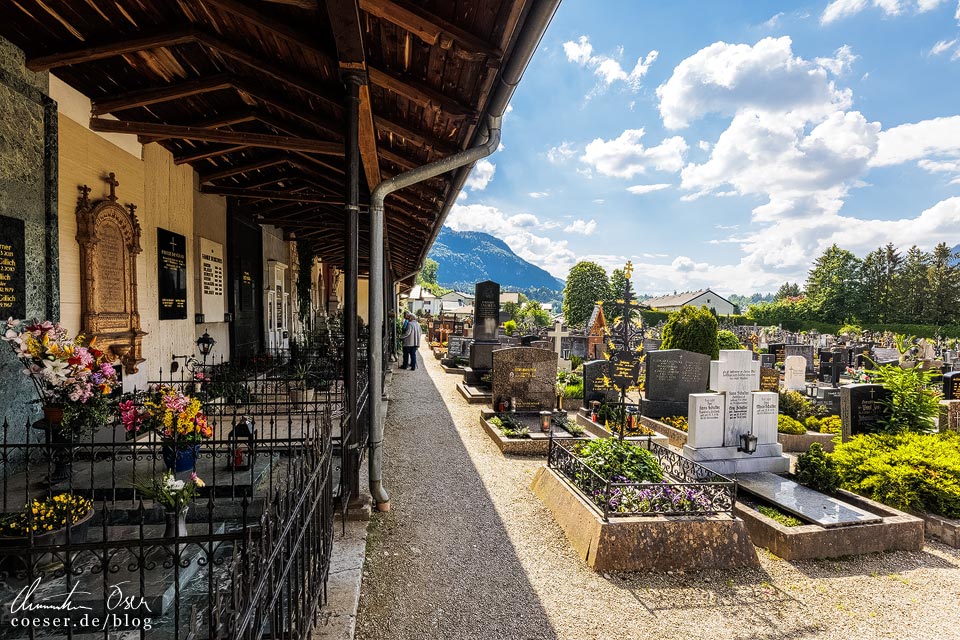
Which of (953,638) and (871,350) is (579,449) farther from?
(871,350)

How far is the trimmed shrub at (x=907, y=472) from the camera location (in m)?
5.04

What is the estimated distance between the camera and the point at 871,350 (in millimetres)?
18297

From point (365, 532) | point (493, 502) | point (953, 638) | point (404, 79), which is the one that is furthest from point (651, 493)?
point (404, 79)

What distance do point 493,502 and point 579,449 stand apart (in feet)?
4.18

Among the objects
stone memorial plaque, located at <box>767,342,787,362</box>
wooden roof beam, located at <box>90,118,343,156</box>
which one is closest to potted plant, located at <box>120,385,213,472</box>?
wooden roof beam, located at <box>90,118,343,156</box>

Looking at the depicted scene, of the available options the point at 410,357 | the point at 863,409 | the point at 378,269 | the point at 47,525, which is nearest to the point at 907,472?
the point at 863,409

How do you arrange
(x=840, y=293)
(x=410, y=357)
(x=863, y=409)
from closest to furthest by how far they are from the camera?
(x=863, y=409), (x=410, y=357), (x=840, y=293)

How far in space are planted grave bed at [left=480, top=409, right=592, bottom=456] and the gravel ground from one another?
189 cm

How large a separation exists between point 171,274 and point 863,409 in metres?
11.1

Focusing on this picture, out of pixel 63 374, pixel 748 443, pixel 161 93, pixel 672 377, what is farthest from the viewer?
pixel 672 377

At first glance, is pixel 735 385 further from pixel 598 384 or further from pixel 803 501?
pixel 598 384

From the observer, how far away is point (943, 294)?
43.2 meters

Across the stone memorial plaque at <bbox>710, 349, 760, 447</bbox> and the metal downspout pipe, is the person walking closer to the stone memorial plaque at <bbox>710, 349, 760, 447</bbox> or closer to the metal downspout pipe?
the stone memorial plaque at <bbox>710, 349, 760, 447</bbox>

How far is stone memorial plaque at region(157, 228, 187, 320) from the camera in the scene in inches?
264
